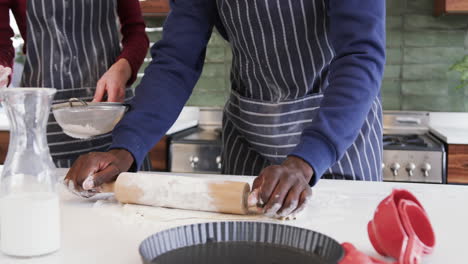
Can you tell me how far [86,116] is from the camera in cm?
117

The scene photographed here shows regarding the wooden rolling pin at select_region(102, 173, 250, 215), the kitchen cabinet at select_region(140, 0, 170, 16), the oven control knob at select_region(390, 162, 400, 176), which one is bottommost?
the oven control knob at select_region(390, 162, 400, 176)

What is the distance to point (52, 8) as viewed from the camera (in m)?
1.64

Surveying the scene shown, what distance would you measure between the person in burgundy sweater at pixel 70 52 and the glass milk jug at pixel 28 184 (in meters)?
0.86

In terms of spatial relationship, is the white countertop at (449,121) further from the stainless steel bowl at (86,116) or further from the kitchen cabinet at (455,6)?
the stainless steel bowl at (86,116)

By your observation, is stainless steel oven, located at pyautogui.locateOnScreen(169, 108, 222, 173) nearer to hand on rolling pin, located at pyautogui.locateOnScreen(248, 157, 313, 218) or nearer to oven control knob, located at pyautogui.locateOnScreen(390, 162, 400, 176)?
oven control knob, located at pyautogui.locateOnScreen(390, 162, 400, 176)

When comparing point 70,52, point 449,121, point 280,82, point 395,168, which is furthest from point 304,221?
point 449,121

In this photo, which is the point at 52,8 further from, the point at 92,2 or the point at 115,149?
the point at 115,149

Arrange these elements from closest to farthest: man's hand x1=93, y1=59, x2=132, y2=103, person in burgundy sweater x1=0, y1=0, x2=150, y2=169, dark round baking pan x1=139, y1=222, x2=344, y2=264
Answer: dark round baking pan x1=139, y1=222, x2=344, y2=264 → man's hand x1=93, y1=59, x2=132, y2=103 → person in burgundy sweater x1=0, y1=0, x2=150, y2=169

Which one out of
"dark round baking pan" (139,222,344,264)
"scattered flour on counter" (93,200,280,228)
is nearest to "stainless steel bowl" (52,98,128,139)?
"scattered flour on counter" (93,200,280,228)

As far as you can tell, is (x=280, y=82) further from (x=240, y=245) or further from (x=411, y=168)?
(x=411, y=168)

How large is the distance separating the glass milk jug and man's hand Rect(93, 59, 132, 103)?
2.23 ft

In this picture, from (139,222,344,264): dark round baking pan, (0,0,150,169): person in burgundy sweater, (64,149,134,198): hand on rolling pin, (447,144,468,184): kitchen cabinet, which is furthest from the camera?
(447,144,468,184): kitchen cabinet

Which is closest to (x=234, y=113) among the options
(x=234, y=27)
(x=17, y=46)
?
(x=234, y=27)

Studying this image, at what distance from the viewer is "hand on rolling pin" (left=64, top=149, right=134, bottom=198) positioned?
1027mm
